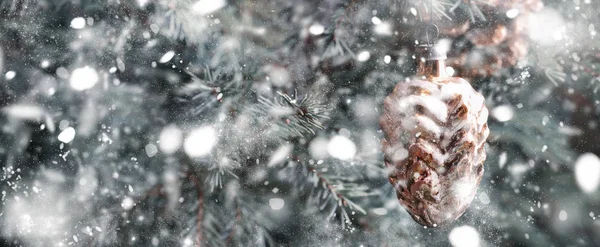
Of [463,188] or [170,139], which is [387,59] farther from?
[170,139]

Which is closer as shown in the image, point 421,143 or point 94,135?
point 421,143

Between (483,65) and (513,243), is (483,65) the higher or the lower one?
the higher one

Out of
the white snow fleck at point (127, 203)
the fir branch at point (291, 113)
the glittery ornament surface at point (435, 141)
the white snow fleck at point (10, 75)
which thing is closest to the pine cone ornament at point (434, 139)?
the glittery ornament surface at point (435, 141)

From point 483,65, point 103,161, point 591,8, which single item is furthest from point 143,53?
point 591,8

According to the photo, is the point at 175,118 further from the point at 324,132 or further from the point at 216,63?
Result: the point at 324,132

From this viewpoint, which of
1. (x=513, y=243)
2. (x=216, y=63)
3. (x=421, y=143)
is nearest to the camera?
(x=421, y=143)

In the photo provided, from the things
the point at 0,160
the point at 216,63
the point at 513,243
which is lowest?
the point at 513,243

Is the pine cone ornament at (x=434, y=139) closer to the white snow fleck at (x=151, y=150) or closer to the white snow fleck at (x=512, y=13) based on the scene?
the white snow fleck at (x=512, y=13)

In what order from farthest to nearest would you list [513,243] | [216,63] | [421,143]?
[513,243], [216,63], [421,143]
